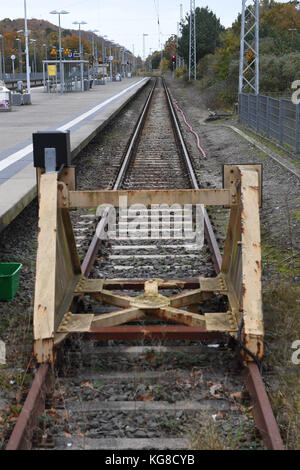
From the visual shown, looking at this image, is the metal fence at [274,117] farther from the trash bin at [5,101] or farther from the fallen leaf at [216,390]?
the fallen leaf at [216,390]

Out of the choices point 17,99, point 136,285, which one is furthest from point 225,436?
point 17,99

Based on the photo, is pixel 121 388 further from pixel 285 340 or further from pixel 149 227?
pixel 149 227

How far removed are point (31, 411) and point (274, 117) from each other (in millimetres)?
15950

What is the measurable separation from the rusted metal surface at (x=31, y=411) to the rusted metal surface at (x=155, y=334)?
0.57 metres

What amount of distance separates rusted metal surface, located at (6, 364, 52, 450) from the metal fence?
38.4ft

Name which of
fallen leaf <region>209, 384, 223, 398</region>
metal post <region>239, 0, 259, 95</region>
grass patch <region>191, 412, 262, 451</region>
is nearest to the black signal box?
fallen leaf <region>209, 384, 223, 398</region>

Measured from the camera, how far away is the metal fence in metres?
15.5

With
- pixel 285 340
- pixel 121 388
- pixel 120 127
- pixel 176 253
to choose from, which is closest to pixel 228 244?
pixel 285 340

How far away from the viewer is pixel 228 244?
6059 mm

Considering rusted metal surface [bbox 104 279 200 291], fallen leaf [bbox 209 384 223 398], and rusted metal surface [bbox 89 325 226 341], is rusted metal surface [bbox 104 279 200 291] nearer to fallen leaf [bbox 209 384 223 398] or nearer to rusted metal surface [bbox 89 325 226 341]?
rusted metal surface [bbox 89 325 226 341]

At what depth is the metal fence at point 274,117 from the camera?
1550 cm

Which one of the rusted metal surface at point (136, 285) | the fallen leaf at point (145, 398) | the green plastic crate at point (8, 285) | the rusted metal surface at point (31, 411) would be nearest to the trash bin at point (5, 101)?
the green plastic crate at point (8, 285)

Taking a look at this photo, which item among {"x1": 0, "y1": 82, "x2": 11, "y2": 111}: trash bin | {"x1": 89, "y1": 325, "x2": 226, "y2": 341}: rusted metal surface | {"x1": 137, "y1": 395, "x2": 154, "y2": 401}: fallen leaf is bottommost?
{"x1": 137, "y1": 395, "x2": 154, "y2": 401}: fallen leaf

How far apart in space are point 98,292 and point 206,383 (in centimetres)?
173
